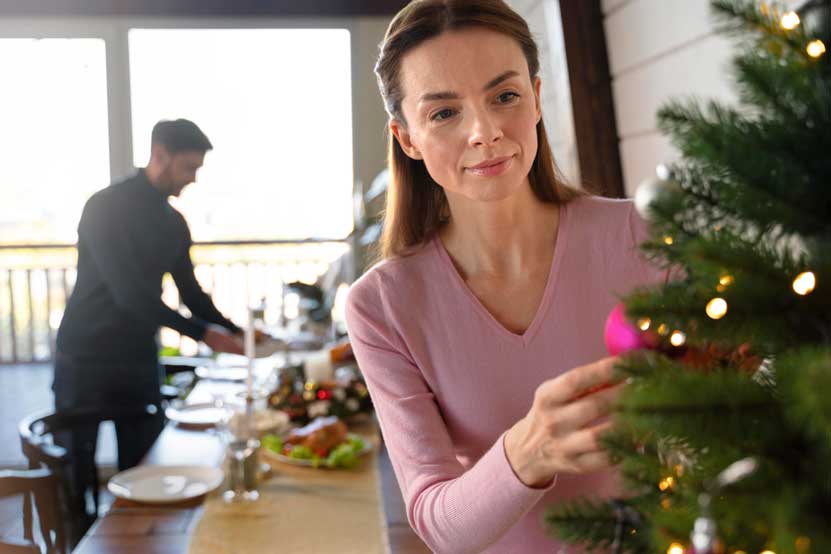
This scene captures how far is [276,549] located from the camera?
175 centimetres

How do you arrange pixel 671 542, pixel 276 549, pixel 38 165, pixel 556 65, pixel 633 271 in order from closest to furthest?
pixel 671 542 < pixel 633 271 < pixel 276 549 < pixel 556 65 < pixel 38 165

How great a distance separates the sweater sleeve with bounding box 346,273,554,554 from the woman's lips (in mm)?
245

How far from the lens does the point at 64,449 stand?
2.72 meters

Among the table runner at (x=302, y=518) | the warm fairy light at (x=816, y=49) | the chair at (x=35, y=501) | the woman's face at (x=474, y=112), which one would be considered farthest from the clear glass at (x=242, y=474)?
the warm fairy light at (x=816, y=49)

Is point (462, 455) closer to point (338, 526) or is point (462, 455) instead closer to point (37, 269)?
point (338, 526)

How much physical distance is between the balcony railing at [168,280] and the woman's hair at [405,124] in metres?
Result: 5.24

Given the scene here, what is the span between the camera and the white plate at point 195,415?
9.05 feet

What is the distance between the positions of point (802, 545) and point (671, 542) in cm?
12

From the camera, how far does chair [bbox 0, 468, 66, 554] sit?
1.88m

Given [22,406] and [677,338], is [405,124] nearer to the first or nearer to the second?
[677,338]

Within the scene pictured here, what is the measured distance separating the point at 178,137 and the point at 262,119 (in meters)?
3.26

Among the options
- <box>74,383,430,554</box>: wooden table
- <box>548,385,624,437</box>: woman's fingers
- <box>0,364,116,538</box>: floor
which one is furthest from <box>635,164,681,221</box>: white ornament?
<box>0,364,116,538</box>: floor

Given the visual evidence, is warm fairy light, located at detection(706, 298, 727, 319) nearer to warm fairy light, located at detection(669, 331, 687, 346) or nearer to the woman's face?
warm fairy light, located at detection(669, 331, 687, 346)

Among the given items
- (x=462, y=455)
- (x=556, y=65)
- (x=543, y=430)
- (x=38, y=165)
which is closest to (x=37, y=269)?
(x=38, y=165)
